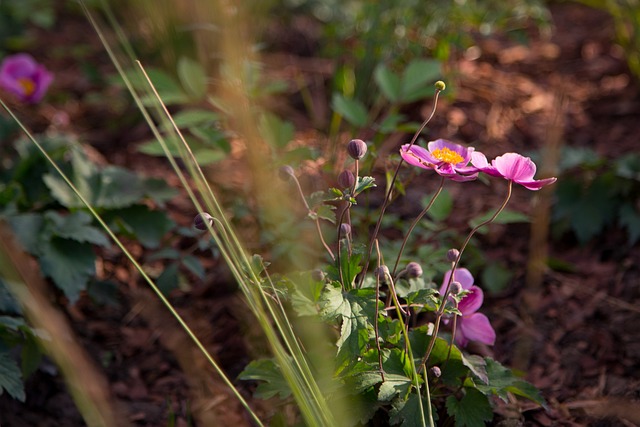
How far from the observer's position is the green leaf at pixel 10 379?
114cm

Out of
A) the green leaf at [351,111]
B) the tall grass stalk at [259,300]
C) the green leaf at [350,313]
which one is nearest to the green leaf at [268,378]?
the tall grass stalk at [259,300]

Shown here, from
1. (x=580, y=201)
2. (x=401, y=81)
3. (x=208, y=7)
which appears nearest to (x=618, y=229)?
(x=580, y=201)

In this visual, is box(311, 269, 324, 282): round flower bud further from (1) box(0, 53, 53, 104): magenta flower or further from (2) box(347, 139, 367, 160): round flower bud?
(1) box(0, 53, 53, 104): magenta flower

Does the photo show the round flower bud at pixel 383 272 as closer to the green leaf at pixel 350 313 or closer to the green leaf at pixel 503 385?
the green leaf at pixel 350 313

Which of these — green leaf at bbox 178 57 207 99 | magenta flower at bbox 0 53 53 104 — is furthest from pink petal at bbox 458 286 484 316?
magenta flower at bbox 0 53 53 104

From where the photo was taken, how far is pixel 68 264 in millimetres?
1439

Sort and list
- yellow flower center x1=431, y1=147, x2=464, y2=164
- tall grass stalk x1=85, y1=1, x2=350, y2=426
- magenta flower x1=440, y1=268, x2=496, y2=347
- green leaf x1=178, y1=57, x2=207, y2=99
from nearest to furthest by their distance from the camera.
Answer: tall grass stalk x1=85, y1=1, x2=350, y2=426
yellow flower center x1=431, y1=147, x2=464, y2=164
magenta flower x1=440, y1=268, x2=496, y2=347
green leaf x1=178, y1=57, x2=207, y2=99

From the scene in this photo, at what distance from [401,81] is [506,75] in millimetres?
853

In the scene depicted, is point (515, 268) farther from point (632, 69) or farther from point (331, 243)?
point (632, 69)

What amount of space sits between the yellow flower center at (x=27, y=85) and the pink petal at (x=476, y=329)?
1458mm

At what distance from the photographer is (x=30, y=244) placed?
1.42m

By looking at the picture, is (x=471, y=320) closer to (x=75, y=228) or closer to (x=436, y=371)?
(x=436, y=371)

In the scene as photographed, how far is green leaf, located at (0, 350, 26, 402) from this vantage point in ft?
3.74

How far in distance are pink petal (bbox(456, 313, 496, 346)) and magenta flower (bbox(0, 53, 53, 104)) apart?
1445 millimetres
